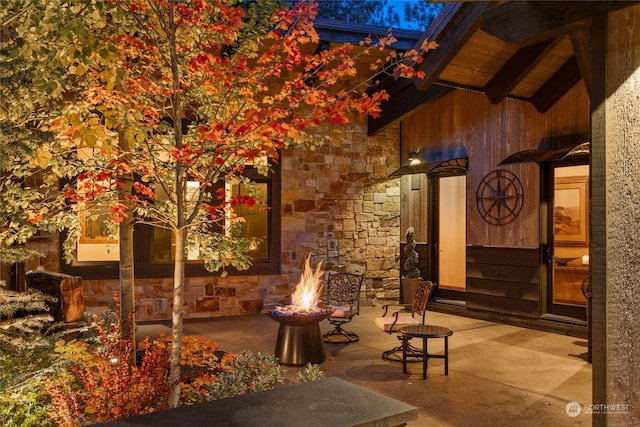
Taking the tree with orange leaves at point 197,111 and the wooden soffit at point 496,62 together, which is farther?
the wooden soffit at point 496,62

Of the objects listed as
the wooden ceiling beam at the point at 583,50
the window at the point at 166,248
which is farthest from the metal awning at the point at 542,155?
the window at the point at 166,248

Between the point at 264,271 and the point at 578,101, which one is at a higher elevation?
the point at 578,101

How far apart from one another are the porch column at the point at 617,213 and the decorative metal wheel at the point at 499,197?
240 inches

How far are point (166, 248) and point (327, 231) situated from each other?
278cm

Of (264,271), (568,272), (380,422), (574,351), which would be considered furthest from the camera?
(568,272)

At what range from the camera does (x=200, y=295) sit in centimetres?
858

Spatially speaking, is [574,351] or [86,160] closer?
[86,160]

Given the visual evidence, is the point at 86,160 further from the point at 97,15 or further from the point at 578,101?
the point at 578,101

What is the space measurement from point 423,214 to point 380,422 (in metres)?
7.63

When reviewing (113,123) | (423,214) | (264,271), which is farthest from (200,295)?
(113,123)

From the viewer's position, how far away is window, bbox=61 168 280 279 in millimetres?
8008

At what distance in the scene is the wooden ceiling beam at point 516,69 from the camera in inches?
265

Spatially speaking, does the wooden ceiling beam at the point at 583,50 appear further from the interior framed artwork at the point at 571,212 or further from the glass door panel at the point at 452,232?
the glass door panel at the point at 452,232

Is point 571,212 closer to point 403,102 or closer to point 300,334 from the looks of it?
point 403,102
